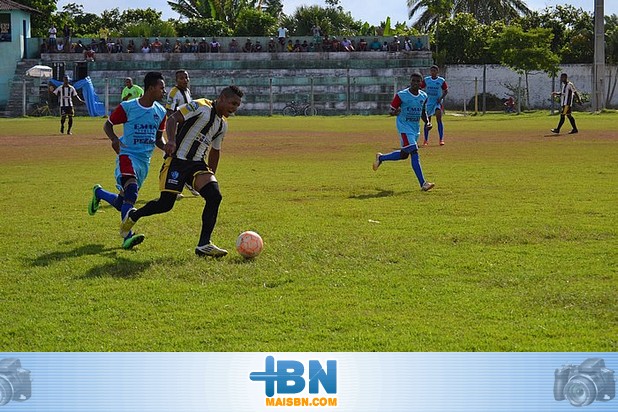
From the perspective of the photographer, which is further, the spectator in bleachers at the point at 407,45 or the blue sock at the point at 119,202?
the spectator in bleachers at the point at 407,45

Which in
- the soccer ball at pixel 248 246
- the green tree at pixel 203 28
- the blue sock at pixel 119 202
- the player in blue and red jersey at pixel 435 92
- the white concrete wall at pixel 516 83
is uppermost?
the green tree at pixel 203 28

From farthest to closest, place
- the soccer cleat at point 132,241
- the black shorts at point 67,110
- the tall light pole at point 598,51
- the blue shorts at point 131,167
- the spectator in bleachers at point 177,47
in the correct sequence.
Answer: the spectator in bleachers at point 177,47 < the tall light pole at point 598,51 < the black shorts at point 67,110 < the blue shorts at point 131,167 < the soccer cleat at point 132,241

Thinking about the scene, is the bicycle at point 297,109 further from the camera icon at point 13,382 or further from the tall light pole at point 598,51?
the camera icon at point 13,382

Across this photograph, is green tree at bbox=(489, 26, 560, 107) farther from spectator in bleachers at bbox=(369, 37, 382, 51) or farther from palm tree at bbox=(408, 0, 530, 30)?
palm tree at bbox=(408, 0, 530, 30)

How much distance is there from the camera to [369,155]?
78.8ft

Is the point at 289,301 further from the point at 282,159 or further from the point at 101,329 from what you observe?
the point at 282,159

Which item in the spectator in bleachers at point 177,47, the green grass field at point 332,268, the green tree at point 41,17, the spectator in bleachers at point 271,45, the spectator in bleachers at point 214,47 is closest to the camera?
the green grass field at point 332,268

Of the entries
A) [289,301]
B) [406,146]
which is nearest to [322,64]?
[406,146]

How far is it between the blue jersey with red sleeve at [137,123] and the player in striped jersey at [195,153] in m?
0.92

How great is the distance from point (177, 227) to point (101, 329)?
5.10m

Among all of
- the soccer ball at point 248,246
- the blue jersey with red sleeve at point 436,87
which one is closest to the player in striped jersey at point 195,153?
the soccer ball at point 248,246

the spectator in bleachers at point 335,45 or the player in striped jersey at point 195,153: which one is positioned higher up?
the spectator in bleachers at point 335,45

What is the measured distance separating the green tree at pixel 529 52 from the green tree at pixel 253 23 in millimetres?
20482

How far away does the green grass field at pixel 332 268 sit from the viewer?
259 inches
